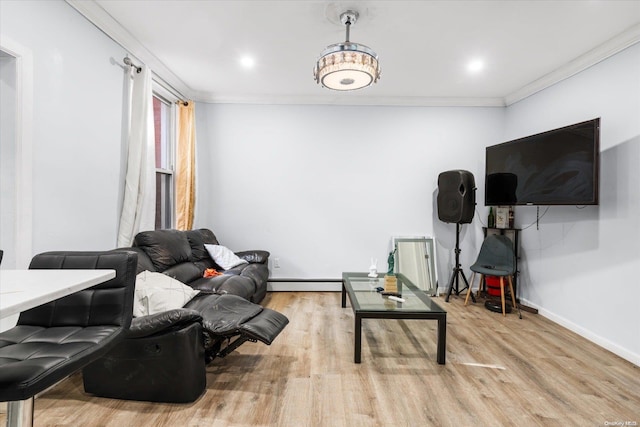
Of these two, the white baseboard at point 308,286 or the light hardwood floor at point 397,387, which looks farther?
the white baseboard at point 308,286

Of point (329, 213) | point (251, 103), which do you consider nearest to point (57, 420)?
point (329, 213)

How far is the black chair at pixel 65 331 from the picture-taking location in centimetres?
96

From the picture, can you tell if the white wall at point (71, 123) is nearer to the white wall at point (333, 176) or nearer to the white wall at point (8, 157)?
the white wall at point (8, 157)

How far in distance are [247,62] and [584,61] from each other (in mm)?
3290

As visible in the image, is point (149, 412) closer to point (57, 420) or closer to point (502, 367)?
point (57, 420)

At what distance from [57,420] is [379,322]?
251 cm

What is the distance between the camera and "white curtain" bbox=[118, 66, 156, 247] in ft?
8.71

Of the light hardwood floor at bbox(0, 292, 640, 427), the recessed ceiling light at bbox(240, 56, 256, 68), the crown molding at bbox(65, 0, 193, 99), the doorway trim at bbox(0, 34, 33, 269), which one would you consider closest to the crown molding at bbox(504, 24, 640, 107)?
the light hardwood floor at bbox(0, 292, 640, 427)

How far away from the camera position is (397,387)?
6.57 feet

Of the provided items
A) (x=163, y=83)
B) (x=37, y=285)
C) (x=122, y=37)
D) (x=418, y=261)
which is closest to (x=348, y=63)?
(x=122, y=37)

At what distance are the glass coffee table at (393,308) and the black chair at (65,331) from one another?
1535 millimetres

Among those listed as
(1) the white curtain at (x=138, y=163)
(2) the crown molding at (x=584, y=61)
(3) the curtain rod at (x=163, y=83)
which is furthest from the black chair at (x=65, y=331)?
(2) the crown molding at (x=584, y=61)

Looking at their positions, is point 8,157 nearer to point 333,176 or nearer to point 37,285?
point 37,285

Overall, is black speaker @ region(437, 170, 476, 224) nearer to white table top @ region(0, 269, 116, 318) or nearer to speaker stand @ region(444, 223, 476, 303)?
speaker stand @ region(444, 223, 476, 303)
